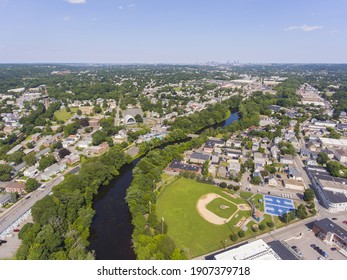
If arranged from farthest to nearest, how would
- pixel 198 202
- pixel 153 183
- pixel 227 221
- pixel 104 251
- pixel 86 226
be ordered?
pixel 153 183 < pixel 198 202 < pixel 227 221 < pixel 86 226 < pixel 104 251

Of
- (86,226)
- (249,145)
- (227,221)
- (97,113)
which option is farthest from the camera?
(97,113)

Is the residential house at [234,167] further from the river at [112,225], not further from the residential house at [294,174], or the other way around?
the river at [112,225]

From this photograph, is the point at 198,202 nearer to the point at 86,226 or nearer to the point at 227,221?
the point at 227,221

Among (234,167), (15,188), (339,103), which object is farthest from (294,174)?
(339,103)

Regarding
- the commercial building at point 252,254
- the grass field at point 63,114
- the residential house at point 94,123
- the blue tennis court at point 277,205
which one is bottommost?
the grass field at point 63,114

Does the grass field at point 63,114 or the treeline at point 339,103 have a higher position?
the treeline at point 339,103

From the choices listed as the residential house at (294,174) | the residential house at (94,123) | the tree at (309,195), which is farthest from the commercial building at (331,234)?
the residential house at (94,123)

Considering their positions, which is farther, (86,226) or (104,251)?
(86,226)

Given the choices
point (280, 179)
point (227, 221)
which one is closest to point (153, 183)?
point (227, 221)
